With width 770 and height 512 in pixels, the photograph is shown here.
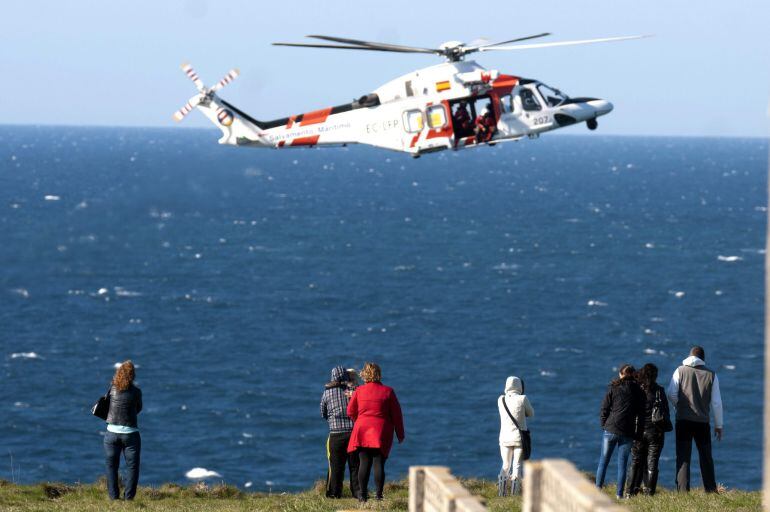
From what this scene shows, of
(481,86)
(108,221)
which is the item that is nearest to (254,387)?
(108,221)

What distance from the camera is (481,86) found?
2486 cm

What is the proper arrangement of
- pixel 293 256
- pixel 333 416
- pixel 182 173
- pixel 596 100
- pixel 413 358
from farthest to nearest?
pixel 293 256 < pixel 413 358 < pixel 182 173 < pixel 596 100 < pixel 333 416

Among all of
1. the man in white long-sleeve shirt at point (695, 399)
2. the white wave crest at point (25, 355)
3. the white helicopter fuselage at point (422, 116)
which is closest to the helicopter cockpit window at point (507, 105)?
the white helicopter fuselage at point (422, 116)

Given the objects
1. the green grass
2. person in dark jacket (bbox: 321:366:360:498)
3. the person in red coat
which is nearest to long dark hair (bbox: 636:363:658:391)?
the green grass

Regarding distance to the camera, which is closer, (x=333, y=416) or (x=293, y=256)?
(x=333, y=416)

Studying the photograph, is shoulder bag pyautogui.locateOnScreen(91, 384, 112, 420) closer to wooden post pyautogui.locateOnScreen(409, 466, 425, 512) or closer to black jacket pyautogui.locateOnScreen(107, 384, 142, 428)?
black jacket pyautogui.locateOnScreen(107, 384, 142, 428)

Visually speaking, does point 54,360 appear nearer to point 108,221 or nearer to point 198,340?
point 198,340

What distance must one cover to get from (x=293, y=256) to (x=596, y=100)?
98.3 m

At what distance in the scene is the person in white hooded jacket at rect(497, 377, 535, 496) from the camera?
650 inches

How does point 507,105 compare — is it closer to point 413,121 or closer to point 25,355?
point 413,121

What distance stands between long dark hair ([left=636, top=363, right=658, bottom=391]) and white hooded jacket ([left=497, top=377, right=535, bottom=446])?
1.53 m

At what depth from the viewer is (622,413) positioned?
1633 centimetres

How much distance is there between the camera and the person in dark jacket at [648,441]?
16359 millimetres

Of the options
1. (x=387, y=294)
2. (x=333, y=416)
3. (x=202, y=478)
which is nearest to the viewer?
(x=333, y=416)
